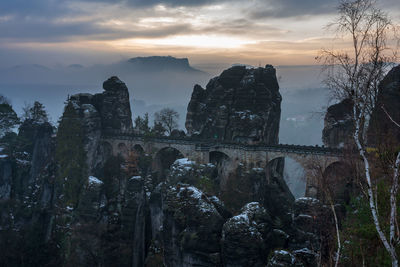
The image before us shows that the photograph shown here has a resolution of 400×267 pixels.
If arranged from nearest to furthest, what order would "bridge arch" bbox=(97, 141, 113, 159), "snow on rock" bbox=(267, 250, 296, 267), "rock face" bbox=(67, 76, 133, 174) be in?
"snow on rock" bbox=(267, 250, 296, 267) < "rock face" bbox=(67, 76, 133, 174) < "bridge arch" bbox=(97, 141, 113, 159)

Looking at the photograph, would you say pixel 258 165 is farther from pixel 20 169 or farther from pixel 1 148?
pixel 1 148

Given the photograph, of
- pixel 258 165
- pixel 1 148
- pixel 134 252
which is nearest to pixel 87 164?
pixel 1 148

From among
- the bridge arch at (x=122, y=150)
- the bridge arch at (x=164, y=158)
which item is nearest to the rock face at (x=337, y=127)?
the bridge arch at (x=164, y=158)

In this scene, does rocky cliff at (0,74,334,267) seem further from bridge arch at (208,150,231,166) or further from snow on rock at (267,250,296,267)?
bridge arch at (208,150,231,166)

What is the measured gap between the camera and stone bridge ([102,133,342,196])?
131ft

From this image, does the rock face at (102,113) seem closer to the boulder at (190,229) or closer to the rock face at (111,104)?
the rock face at (111,104)

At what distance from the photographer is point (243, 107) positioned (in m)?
49.4

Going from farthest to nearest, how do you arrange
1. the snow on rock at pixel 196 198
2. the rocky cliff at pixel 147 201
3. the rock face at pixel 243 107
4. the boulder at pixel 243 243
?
the rock face at pixel 243 107 < the snow on rock at pixel 196 198 < the rocky cliff at pixel 147 201 < the boulder at pixel 243 243

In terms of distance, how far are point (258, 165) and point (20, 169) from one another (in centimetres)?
3900

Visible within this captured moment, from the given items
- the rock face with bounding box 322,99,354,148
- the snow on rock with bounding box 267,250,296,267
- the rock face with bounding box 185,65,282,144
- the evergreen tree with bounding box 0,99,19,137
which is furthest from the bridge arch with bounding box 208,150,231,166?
the evergreen tree with bounding box 0,99,19,137

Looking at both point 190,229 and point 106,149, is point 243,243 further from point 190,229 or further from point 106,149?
point 106,149

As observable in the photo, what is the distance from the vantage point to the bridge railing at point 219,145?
4003cm

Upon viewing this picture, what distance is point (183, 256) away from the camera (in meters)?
25.7

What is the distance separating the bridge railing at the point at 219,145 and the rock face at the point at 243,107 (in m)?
3.04
